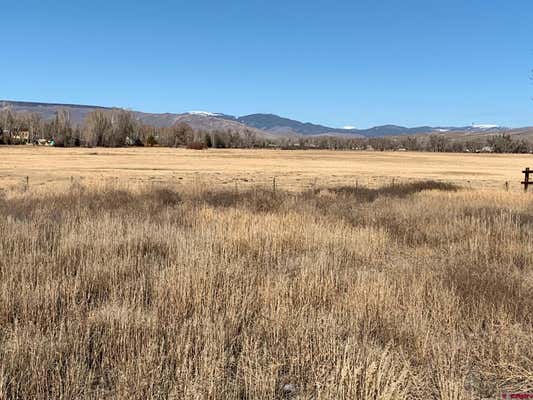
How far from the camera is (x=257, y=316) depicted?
488cm

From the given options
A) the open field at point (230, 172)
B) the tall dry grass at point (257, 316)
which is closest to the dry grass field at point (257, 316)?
the tall dry grass at point (257, 316)

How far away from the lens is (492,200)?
17.6 m

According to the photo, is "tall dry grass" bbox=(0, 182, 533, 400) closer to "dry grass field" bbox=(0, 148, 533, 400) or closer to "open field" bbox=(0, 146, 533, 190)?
"dry grass field" bbox=(0, 148, 533, 400)

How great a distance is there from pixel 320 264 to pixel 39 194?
14727mm

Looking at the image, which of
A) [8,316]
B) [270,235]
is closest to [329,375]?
[8,316]

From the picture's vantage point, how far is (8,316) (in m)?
4.63

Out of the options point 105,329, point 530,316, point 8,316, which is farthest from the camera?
point 530,316

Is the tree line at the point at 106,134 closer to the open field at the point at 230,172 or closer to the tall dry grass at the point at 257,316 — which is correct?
the open field at the point at 230,172

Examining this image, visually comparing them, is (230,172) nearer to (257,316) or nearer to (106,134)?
(257,316)

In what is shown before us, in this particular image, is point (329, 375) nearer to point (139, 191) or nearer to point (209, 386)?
point (209, 386)

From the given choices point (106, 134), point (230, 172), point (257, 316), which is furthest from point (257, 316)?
point (106, 134)

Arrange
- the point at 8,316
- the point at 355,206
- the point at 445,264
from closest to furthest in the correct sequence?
1. the point at 8,316
2. the point at 445,264
3. the point at 355,206

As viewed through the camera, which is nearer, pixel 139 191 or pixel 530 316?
pixel 530 316

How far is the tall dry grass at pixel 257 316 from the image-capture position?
3455 mm
